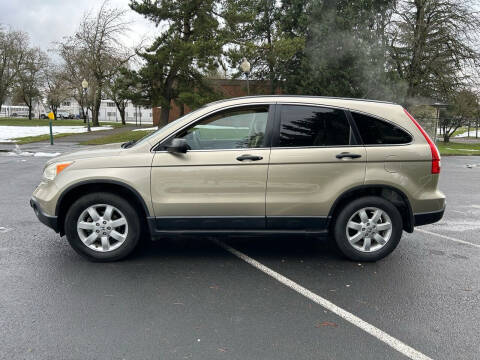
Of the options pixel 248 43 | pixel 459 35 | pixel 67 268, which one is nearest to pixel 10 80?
pixel 248 43

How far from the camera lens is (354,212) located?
169 inches

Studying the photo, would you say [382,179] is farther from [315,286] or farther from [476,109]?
[476,109]

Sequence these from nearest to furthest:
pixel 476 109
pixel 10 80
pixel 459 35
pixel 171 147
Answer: pixel 171 147
pixel 459 35
pixel 476 109
pixel 10 80

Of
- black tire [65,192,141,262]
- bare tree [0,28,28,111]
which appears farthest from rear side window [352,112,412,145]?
bare tree [0,28,28,111]

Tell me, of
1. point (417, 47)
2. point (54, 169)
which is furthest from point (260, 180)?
point (417, 47)

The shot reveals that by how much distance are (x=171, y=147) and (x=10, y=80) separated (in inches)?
2379

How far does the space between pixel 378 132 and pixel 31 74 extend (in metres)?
64.9

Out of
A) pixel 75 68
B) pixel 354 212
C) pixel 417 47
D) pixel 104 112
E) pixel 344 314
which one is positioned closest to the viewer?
pixel 344 314

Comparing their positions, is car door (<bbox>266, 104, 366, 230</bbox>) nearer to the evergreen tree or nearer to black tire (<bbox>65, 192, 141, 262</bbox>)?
black tire (<bbox>65, 192, 141, 262</bbox>)

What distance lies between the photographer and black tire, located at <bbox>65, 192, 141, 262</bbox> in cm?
421

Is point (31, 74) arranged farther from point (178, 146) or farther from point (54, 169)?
point (178, 146)

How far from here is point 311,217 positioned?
423cm

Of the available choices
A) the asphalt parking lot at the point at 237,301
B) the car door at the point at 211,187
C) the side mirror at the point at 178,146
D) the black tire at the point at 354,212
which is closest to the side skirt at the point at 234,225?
the car door at the point at 211,187

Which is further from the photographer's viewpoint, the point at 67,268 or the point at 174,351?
the point at 67,268
